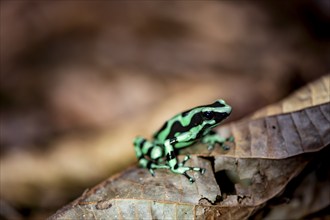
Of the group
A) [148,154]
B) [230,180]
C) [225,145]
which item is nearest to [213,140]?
[225,145]

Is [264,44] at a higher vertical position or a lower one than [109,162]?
higher

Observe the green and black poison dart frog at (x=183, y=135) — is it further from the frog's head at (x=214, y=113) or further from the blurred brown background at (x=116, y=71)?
the blurred brown background at (x=116, y=71)

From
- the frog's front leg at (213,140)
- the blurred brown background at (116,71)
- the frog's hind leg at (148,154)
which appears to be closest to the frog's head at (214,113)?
the frog's front leg at (213,140)

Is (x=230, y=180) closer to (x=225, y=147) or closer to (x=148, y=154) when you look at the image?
(x=225, y=147)

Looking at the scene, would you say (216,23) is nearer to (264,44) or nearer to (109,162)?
(264,44)

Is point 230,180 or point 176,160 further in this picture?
point 176,160

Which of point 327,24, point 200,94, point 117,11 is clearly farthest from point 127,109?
point 327,24
